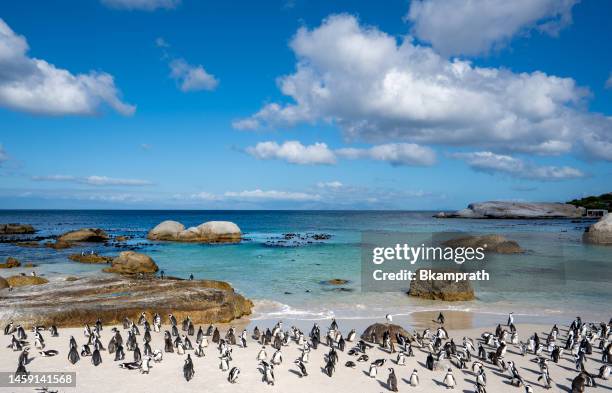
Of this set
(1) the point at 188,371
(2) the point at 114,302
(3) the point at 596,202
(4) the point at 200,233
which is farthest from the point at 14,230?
(3) the point at 596,202

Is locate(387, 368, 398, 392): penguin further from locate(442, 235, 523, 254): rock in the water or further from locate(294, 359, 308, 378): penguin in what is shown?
locate(442, 235, 523, 254): rock in the water

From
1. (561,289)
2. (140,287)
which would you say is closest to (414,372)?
(140,287)

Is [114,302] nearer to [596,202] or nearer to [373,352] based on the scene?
[373,352]

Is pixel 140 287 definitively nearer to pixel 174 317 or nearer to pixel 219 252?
pixel 174 317

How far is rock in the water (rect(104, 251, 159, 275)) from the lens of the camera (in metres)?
38.6

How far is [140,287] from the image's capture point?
24438mm

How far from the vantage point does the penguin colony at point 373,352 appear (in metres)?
14.3

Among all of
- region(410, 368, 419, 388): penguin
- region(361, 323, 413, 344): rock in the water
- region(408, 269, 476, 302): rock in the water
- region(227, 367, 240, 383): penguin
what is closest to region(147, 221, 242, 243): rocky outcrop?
region(408, 269, 476, 302): rock in the water

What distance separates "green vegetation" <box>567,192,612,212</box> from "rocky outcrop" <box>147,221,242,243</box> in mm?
140101

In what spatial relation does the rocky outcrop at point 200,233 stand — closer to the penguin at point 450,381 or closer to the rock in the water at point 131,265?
the rock in the water at point 131,265

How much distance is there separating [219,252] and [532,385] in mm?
43788

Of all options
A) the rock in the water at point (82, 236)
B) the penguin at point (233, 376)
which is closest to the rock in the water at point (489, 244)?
the penguin at point (233, 376)

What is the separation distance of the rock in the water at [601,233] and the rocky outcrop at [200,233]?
170ft

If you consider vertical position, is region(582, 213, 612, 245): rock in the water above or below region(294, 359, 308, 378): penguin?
above
